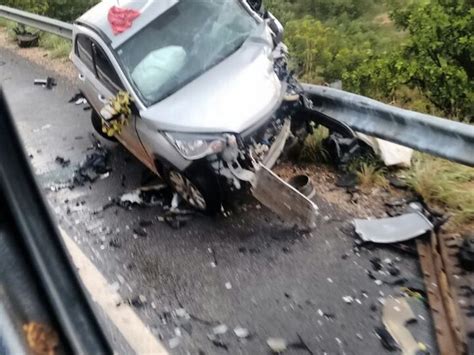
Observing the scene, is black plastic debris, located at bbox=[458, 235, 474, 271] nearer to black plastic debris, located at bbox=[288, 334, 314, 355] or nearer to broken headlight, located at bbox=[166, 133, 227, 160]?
black plastic debris, located at bbox=[288, 334, 314, 355]

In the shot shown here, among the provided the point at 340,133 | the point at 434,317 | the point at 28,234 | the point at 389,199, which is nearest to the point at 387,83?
the point at 340,133

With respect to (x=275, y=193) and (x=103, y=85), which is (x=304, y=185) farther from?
(x=103, y=85)

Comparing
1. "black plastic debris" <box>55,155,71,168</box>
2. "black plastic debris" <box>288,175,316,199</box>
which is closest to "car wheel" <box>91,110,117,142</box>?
"black plastic debris" <box>55,155,71,168</box>

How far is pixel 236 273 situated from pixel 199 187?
3.42 ft

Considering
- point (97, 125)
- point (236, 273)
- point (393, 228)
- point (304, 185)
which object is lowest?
point (97, 125)

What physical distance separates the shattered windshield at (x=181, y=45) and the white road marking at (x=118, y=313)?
1850 mm

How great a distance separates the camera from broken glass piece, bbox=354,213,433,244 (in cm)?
537

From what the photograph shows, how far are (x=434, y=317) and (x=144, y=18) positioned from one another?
441cm

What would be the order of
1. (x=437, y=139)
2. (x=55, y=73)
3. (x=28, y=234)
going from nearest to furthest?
(x=28, y=234) < (x=437, y=139) < (x=55, y=73)

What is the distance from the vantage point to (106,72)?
23.8ft

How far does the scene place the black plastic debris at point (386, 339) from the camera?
14.0ft

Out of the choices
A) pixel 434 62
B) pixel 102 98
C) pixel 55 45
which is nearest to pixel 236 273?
pixel 102 98

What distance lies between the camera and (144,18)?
7.13 m

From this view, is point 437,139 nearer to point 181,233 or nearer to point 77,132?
point 181,233
